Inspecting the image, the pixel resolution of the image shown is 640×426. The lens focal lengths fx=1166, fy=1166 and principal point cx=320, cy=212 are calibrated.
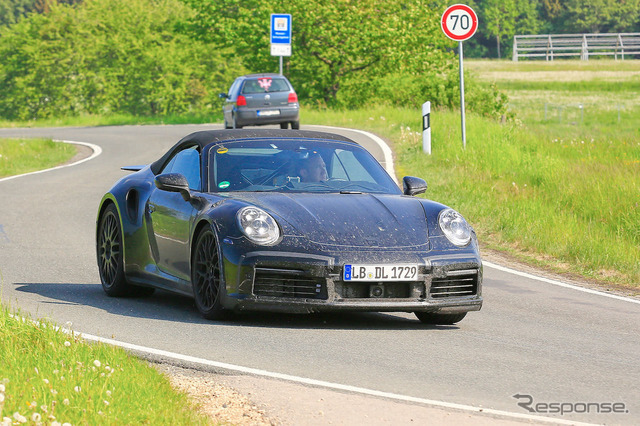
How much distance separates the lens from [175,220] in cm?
871

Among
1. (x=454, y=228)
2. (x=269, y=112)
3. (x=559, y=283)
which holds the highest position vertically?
(x=454, y=228)

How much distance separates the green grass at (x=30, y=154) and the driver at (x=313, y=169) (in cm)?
1487

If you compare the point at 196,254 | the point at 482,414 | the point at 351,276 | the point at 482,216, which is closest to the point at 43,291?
the point at 196,254

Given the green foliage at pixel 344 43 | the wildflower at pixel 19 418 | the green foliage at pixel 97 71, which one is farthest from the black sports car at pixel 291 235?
the green foliage at pixel 97 71

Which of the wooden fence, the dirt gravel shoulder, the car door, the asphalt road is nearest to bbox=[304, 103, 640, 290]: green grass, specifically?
the asphalt road

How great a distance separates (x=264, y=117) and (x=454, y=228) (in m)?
23.0

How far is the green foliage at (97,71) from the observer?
68.4 meters

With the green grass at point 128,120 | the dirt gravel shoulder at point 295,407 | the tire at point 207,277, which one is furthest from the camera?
the green grass at point 128,120

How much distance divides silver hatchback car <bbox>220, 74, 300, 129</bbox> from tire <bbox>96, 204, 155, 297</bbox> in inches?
822

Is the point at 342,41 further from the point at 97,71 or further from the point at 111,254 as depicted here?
the point at 111,254

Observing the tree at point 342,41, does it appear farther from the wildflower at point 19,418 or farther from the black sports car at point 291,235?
the wildflower at point 19,418

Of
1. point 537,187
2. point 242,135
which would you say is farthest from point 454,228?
point 537,187

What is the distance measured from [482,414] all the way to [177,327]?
2.97m

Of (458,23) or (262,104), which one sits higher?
(458,23)
